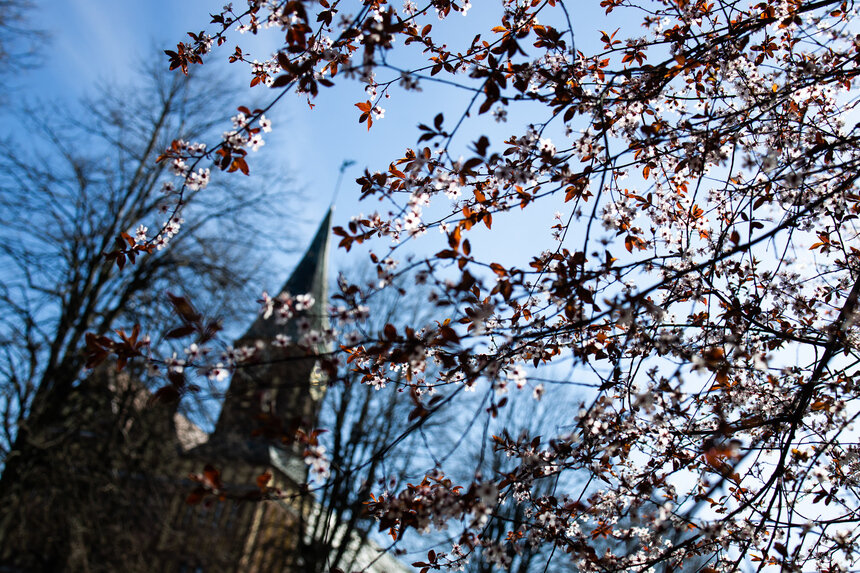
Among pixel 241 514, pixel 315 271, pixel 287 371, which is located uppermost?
pixel 315 271

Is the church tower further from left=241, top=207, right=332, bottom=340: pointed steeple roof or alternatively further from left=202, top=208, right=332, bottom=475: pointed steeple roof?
left=241, top=207, right=332, bottom=340: pointed steeple roof

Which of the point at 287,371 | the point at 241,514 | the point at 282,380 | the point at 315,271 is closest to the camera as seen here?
the point at 287,371

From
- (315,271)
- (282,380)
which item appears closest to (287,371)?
(282,380)

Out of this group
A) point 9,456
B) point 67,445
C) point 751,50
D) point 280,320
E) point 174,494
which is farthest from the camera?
point 174,494

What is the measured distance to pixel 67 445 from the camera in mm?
10055

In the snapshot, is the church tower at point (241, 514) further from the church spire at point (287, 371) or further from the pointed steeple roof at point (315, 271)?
the pointed steeple roof at point (315, 271)

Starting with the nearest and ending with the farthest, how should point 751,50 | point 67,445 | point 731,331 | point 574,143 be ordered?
point 574,143 < point 731,331 < point 751,50 < point 67,445

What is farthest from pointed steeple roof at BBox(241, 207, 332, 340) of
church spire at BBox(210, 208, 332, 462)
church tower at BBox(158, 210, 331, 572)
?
church tower at BBox(158, 210, 331, 572)

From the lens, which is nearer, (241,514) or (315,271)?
(241,514)

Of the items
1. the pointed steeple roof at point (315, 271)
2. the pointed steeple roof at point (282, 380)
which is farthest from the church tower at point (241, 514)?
the pointed steeple roof at point (315, 271)

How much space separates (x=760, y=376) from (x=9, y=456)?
10.2m

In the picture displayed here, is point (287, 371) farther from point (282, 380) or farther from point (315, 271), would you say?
point (315, 271)

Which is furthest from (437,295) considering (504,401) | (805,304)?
(805,304)

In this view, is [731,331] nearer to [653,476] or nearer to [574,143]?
[653,476]
